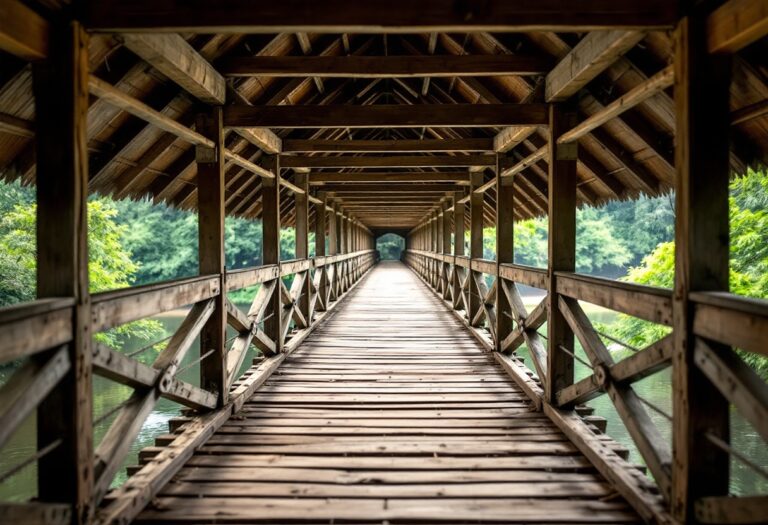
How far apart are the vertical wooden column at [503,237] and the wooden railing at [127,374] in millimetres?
2250

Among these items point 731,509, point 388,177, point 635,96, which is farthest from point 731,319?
point 388,177

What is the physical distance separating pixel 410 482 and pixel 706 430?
128 cm

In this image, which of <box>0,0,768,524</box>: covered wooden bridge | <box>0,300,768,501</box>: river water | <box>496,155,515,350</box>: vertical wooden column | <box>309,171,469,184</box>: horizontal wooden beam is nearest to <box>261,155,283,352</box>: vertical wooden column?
<box>0,0,768,524</box>: covered wooden bridge

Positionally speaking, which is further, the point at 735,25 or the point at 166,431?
the point at 166,431

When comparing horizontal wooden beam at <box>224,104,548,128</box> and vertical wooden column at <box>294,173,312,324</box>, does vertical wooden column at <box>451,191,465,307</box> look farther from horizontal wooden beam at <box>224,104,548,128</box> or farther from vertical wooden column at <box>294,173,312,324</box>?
horizontal wooden beam at <box>224,104,548,128</box>

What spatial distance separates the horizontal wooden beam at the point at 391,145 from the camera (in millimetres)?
5633

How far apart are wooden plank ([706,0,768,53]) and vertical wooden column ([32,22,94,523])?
7.97 ft

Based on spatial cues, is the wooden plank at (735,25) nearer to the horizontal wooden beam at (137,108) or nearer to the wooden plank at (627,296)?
the wooden plank at (627,296)

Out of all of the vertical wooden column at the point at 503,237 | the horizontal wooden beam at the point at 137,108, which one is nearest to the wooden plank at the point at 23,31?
the horizontal wooden beam at the point at 137,108

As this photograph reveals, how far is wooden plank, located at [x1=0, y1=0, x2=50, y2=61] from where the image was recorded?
6.10 ft

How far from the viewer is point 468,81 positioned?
489cm

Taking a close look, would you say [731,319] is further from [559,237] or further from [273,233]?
[273,233]

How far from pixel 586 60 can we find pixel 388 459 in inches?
95.1

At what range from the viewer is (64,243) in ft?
6.91
